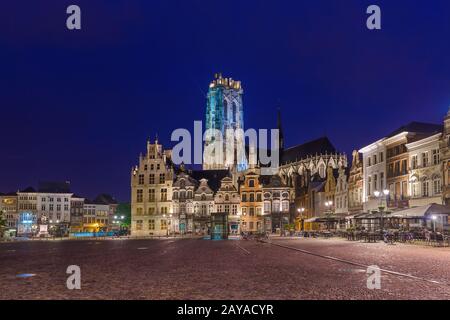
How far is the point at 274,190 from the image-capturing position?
84.2m

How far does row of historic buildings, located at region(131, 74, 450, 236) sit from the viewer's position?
54.8 metres

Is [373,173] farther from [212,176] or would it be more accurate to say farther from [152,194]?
[152,194]

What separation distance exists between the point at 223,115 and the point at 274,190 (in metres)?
49.6

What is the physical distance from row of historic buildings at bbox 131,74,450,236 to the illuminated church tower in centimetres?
1957

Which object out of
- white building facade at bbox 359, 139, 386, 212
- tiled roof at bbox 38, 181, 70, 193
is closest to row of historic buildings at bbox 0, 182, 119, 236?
tiled roof at bbox 38, 181, 70, 193

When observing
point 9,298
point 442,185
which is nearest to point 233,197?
point 442,185

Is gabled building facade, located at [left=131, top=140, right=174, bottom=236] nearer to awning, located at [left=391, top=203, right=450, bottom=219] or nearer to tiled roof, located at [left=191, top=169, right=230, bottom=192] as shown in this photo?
tiled roof, located at [left=191, top=169, right=230, bottom=192]

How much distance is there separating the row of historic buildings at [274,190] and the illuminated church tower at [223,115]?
64.2 ft

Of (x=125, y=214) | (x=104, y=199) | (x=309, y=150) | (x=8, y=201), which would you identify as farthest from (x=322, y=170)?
(x=8, y=201)

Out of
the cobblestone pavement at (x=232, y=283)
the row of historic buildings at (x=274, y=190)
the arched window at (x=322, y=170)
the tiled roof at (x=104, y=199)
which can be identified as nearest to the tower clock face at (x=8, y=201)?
the tiled roof at (x=104, y=199)

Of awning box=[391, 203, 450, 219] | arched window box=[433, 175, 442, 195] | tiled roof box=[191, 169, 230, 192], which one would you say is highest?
tiled roof box=[191, 169, 230, 192]

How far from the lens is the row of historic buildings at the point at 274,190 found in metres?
54.8

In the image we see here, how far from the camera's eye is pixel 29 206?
390 feet
